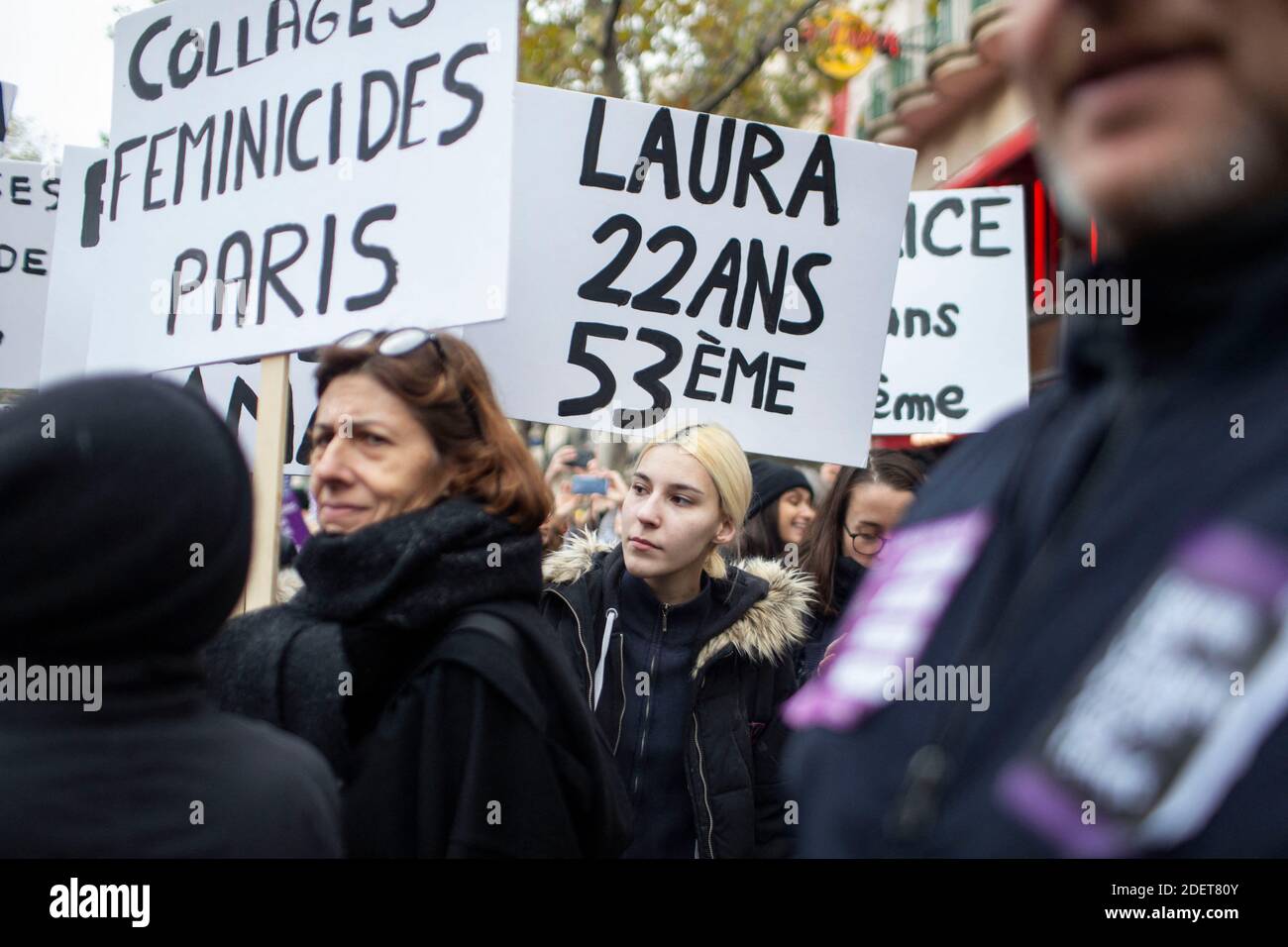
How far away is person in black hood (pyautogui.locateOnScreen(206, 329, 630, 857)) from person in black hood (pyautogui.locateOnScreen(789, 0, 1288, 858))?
3.86 feet

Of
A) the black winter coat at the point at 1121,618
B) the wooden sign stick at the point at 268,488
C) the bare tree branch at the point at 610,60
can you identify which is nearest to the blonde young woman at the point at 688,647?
the wooden sign stick at the point at 268,488

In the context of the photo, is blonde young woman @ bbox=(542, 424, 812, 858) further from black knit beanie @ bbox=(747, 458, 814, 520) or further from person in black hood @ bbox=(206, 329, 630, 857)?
black knit beanie @ bbox=(747, 458, 814, 520)

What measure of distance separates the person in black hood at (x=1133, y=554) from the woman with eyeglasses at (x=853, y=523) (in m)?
3.03

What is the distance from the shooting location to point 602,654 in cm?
313

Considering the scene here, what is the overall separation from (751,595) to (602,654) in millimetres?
444

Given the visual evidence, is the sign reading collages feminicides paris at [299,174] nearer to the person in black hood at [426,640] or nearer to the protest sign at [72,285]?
the person in black hood at [426,640]

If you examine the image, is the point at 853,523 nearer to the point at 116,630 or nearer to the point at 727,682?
the point at 727,682

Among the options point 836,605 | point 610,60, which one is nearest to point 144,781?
A: point 836,605

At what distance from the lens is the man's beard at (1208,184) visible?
761 millimetres

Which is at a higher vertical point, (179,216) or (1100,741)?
(179,216)
